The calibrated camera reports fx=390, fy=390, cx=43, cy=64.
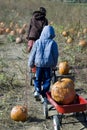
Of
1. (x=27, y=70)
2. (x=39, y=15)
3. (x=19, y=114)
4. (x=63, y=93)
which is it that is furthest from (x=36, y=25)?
(x=63, y=93)

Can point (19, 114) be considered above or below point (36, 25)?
below

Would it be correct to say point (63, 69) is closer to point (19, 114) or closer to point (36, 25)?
point (36, 25)

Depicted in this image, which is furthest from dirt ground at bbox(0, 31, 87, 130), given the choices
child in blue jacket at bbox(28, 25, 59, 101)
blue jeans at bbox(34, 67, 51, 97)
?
child in blue jacket at bbox(28, 25, 59, 101)

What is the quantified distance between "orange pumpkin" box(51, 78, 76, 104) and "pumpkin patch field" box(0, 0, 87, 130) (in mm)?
17

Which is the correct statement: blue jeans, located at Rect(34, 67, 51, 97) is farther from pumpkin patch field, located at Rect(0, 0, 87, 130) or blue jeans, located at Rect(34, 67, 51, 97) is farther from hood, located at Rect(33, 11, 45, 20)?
hood, located at Rect(33, 11, 45, 20)

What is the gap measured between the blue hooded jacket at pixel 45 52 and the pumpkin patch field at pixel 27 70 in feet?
1.77

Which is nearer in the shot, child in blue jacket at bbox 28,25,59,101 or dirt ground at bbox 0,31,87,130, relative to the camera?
dirt ground at bbox 0,31,87,130

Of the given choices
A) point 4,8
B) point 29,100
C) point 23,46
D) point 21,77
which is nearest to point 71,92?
point 29,100

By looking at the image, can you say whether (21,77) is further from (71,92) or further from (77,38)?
(77,38)

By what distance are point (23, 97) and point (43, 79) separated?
2.28ft

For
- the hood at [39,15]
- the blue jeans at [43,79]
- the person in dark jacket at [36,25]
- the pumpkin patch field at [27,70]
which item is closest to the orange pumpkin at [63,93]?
the pumpkin patch field at [27,70]

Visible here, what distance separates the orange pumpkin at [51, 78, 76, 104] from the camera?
6.59m

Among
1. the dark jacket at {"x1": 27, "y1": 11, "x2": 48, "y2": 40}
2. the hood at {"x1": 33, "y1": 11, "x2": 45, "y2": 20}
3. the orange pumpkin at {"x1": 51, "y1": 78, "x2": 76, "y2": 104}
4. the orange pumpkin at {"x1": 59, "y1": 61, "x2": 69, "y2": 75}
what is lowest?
the orange pumpkin at {"x1": 59, "y1": 61, "x2": 69, "y2": 75}

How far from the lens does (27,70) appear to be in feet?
35.3
